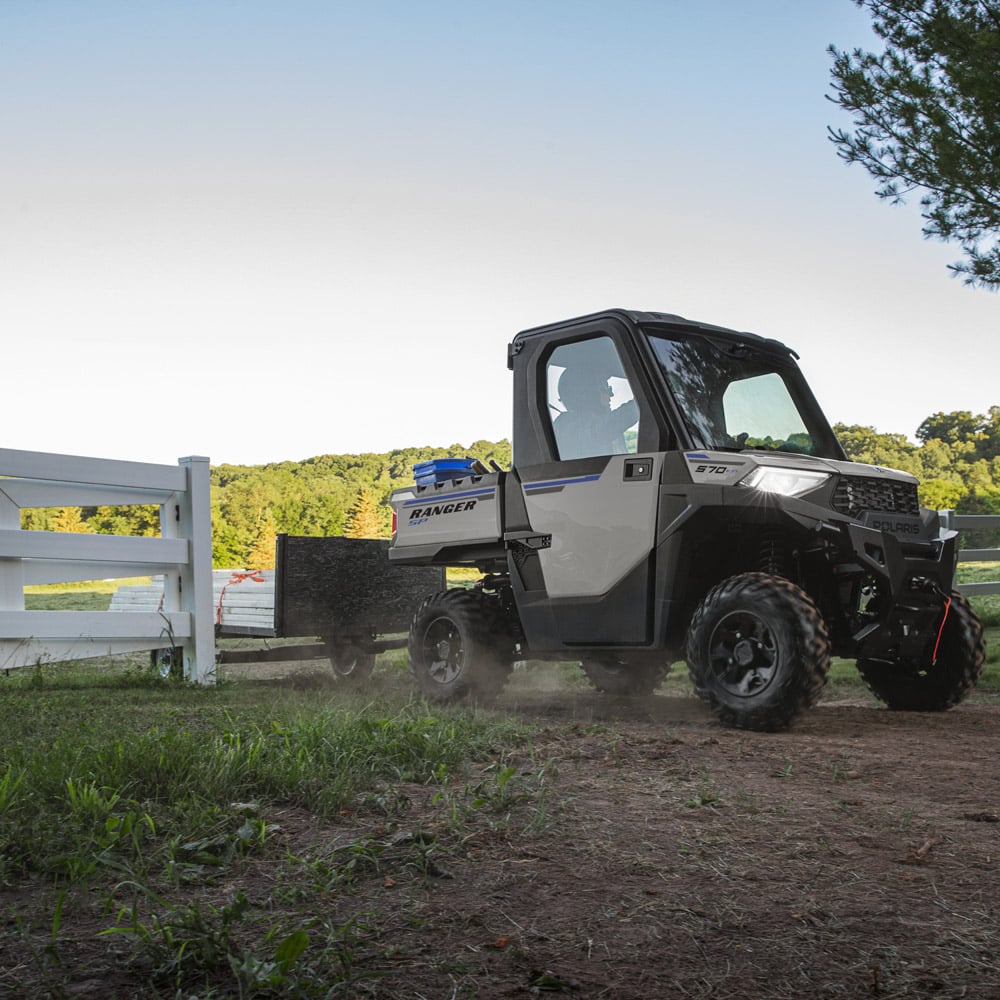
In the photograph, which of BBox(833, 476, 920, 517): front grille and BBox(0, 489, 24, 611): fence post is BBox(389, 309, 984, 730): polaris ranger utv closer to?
BBox(833, 476, 920, 517): front grille

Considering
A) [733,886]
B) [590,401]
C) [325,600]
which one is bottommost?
[733,886]

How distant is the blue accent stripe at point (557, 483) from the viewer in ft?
21.9

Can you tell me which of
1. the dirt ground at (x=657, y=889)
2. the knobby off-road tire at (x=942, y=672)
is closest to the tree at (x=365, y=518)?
the knobby off-road tire at (x=942, y=672)

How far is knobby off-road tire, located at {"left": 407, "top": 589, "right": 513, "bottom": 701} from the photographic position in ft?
24.9

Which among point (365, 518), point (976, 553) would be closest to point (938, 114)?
point (976, 553)

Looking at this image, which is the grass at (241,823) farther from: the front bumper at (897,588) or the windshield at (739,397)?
the windshield at (739,397)

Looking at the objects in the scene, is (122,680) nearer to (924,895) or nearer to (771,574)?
(771,574)

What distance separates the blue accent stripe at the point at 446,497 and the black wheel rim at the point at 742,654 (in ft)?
6.75

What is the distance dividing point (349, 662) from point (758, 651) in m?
5.49

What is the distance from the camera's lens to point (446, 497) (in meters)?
7.84

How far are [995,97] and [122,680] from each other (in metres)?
10.8

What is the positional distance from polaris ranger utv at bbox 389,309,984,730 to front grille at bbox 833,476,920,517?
0.04ft

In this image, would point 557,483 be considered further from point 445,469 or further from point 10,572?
point 10,572

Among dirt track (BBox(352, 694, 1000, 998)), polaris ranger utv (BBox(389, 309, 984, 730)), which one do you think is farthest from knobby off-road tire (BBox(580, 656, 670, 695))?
dirt track (BBox(352, 694, 1000, 998))
